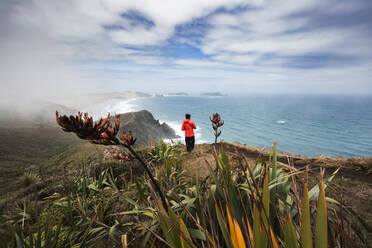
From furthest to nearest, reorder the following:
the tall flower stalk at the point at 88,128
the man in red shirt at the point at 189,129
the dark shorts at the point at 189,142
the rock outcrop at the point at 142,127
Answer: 1. the rock outcrop at the point at 142,127
2. the dark shorts at the point at 189,142
3. the man in red shirt at the point at 189,129
4. the tall flower stalk at the point at 88,128

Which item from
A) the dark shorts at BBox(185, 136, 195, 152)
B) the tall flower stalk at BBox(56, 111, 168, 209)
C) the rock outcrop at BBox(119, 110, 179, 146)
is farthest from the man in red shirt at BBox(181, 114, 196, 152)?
the rock outcrop at BBox(119, 110, 179, 146)

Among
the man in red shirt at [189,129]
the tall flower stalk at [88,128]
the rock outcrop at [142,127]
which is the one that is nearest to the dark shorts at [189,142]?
the man in red shirt at [189,129]

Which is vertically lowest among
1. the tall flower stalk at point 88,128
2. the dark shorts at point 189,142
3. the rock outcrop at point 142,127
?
the rock outcrop at point 142,127

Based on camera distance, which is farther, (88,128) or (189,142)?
(189,142)

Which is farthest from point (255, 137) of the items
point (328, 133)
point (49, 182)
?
point (49, 182)

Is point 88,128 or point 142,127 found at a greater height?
point 88,128

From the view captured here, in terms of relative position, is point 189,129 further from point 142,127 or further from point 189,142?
point 142,127

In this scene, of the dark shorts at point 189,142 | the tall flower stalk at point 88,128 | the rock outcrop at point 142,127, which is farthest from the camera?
the rock outcrop at point 142,127

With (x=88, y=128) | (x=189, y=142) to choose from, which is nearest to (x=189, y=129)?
(x=189, y=142)

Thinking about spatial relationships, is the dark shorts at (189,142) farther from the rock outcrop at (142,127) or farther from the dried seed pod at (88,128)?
the rock outcrop at (142,127)

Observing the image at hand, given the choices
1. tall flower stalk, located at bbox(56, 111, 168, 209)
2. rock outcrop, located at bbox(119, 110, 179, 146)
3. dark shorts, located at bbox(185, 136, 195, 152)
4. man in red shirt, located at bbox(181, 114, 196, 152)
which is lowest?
rock outcrop, located at bbox(119, 110, 179, 146)

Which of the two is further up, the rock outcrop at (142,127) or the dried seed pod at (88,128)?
the dried seed pod at (88,128)

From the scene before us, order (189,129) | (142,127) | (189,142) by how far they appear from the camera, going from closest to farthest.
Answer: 1. (189,129)
2. (189,142)
3. (142,127)

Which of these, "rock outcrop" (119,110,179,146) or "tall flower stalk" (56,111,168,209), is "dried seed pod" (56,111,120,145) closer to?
"tall flower stalk" (56,111,168,209)
